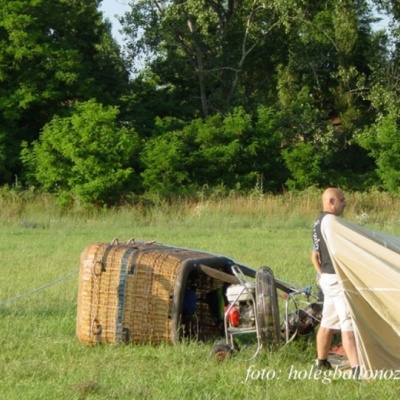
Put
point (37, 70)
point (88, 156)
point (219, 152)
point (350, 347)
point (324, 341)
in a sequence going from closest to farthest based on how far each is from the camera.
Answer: point (350, 347) < point (324, 341) < point (88, 156) < point (37, 70) < point (219, 152)

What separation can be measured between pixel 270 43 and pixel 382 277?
31.2 meters

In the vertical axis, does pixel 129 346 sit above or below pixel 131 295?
below

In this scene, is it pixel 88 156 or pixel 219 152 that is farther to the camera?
pixel 219 152

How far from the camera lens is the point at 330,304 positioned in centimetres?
710

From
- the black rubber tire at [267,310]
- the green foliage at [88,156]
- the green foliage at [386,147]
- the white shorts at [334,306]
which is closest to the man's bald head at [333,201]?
the white shorts at [334,306]

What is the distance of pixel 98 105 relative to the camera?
92.5 feet

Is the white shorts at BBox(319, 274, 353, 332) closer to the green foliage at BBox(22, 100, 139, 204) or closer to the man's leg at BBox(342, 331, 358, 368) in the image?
the man's leg at BBox(342, 331, 358, 368)

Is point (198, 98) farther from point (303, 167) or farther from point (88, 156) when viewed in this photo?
point (88, 156)

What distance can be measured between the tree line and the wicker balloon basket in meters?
17.9

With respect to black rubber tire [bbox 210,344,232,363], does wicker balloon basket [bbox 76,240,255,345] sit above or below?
above

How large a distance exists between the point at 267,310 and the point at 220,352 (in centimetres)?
51

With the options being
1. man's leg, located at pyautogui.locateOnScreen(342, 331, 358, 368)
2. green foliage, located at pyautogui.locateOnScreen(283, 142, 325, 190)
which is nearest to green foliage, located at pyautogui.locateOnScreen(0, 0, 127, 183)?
green foliage, located at pyautogui.locateOnScreen(283, 142, 325, 190)

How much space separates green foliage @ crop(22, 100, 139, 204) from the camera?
26.1 meters

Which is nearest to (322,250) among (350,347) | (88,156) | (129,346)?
(350,347)
